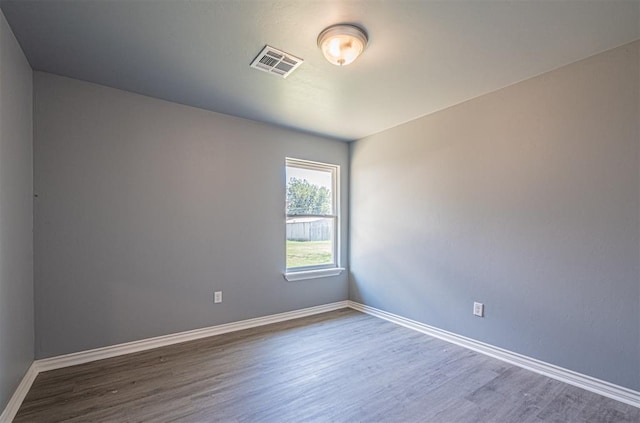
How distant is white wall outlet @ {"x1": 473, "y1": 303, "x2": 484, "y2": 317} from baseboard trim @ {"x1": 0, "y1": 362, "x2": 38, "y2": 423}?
11.5 feet

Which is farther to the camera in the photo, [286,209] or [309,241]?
[309,241]

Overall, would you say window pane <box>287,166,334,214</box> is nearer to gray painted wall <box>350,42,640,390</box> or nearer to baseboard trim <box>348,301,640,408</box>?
gray painted wall <box>350,42,640,390</box>

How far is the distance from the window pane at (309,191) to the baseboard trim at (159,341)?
132cm

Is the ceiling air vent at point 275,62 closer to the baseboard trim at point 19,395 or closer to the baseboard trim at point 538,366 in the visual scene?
the baseboard trim at point 19,395

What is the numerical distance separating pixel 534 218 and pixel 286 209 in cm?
256

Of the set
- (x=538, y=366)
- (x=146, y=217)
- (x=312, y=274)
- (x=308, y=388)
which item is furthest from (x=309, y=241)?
(x=538, y=366)

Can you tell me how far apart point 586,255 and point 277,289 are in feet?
9.72

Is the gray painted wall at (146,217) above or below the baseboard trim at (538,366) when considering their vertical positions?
above

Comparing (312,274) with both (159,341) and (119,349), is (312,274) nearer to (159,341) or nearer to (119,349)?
(159,341)

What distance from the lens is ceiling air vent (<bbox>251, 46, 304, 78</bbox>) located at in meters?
2.12

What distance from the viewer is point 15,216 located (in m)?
1.95

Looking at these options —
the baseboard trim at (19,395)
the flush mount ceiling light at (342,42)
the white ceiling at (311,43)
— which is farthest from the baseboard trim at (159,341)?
the flush mount ceiling light at (342,42)

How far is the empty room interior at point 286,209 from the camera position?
184 cm

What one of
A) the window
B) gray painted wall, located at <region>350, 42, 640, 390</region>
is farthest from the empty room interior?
the window
